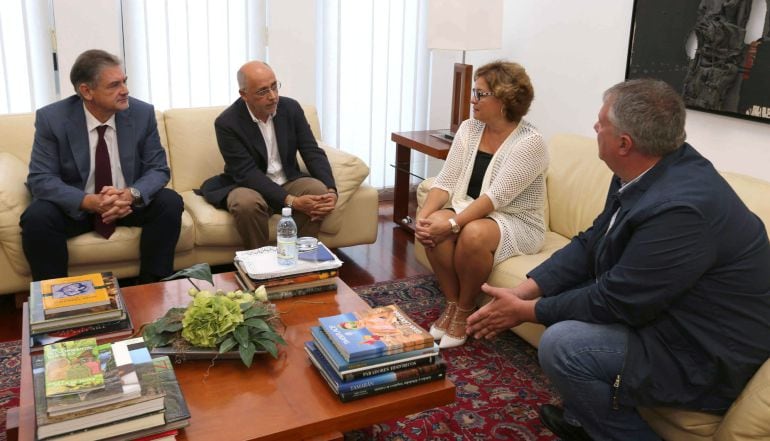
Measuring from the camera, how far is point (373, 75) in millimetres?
4613

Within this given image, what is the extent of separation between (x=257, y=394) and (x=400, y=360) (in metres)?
0.36

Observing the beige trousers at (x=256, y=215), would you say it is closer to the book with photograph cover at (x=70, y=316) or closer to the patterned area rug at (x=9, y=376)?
the patterned area rug at (x=9, y=376)

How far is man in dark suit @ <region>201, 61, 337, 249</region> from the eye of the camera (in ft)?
10.4

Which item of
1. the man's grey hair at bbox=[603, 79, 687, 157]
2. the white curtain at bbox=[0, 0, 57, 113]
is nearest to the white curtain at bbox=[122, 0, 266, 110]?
the white curtain at bbox=[0, 0, 57, 113]

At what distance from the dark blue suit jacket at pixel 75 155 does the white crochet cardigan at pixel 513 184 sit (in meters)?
1.34

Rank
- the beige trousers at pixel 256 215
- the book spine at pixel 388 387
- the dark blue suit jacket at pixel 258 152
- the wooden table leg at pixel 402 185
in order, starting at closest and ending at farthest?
the book spine at pixel 388 387 → the beige trousers at pixel 256 215 → the dark blue suit jacket at pixel 258 152 → the wooden table leg at pixel 402 185

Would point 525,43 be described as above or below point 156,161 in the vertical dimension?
above

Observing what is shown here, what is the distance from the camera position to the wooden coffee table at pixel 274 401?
156 centimetres

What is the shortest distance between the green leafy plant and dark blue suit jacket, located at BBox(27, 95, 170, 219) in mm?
1245

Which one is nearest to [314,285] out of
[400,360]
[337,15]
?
[400,360]

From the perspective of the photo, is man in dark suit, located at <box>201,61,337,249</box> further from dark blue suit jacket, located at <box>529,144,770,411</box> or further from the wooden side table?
dark blue suit jacket, located at <box>529,144,770,411</box>

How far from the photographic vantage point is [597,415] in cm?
194

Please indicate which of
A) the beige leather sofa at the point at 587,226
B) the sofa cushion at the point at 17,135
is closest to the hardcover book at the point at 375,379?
the beige leather sofa at the point at 587,226

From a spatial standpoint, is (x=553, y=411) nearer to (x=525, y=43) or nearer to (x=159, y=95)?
(x=525, y=43)
